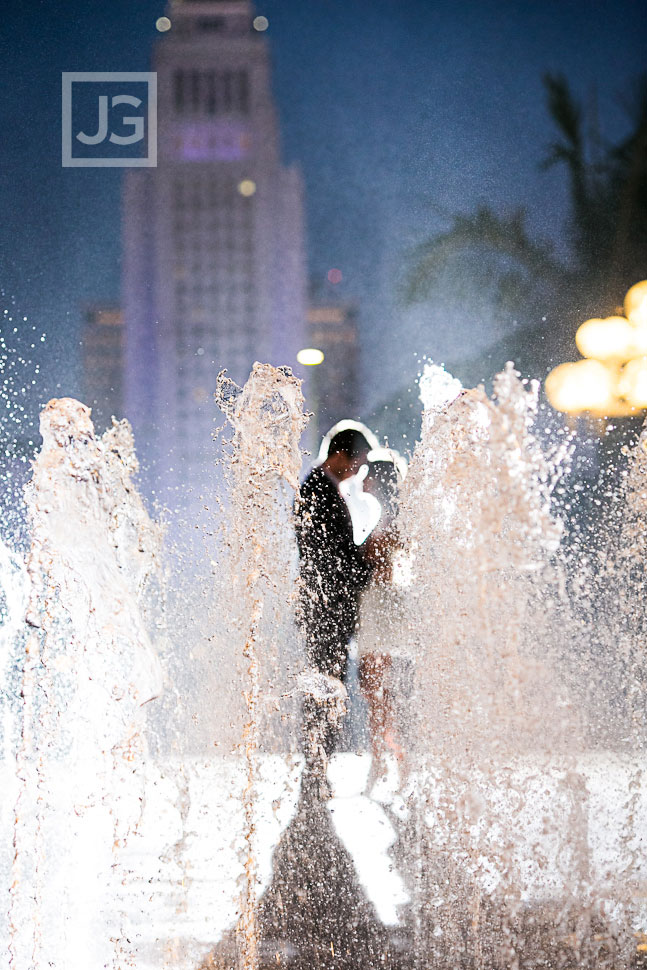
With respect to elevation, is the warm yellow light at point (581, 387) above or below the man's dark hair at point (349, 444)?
above

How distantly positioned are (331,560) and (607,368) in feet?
4.19

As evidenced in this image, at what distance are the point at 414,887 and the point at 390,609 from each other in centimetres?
78

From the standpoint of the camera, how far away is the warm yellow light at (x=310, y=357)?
296 centimetres

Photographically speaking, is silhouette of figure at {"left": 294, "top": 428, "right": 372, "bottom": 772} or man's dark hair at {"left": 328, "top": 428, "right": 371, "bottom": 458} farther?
man's dark hair at {"left": 328, "top": 428, "right": 371, "bottom": 458}

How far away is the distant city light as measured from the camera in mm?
3039

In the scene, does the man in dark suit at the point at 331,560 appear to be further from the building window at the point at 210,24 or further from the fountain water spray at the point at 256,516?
the building window at the point at 210,24

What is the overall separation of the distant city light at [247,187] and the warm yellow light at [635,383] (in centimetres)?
149

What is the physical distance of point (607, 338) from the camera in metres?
2.99

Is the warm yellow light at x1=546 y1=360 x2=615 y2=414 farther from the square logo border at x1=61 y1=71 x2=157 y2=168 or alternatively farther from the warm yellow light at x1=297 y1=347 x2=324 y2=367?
the square logo border at x1=61 y1=71 x2=157 y2=168

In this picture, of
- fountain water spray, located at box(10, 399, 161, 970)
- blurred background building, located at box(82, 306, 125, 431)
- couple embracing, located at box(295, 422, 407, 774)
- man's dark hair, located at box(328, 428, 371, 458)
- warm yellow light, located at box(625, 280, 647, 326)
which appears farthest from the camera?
warm yellow light, located at box(625, 280, 647, 326)

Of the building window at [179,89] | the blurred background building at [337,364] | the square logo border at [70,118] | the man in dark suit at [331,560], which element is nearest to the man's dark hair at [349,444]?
the man in dark suit at [331,560]

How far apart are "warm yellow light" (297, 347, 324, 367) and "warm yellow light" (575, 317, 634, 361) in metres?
0.90

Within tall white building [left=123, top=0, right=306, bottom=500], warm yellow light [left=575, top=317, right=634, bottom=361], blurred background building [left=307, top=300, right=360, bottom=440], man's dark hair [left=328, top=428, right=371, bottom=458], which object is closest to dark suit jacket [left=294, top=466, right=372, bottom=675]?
man's dark hair [left=328, top=428, right=371, bottom=458]

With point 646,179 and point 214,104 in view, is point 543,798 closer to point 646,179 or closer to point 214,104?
point 646,179
